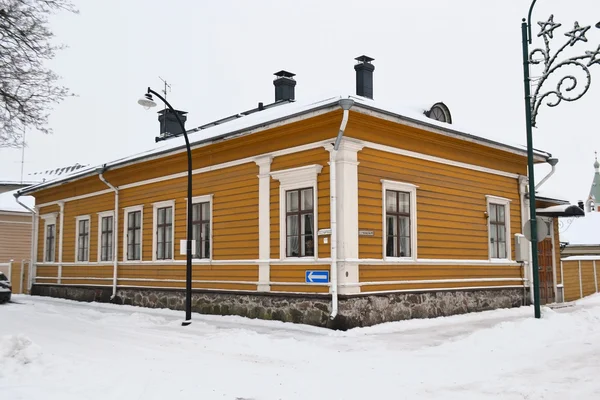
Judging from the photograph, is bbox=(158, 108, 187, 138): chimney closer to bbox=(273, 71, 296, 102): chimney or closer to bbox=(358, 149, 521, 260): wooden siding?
bbox=(273, 71, 296, 102): chimney

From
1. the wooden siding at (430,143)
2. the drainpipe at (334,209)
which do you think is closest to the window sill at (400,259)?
the drainpipe at (334,209)

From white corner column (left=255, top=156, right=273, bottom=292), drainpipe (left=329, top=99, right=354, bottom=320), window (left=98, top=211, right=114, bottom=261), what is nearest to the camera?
drainpipe (left=329, top=99, right=354, bottom=320)

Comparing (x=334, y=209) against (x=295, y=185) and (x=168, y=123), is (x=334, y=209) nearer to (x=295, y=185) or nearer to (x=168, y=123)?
(x=295, y=185)

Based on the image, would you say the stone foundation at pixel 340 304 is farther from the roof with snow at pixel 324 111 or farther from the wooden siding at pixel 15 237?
the wooden siding at pixel 15 237

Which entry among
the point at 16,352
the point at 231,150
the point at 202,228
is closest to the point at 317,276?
the point at 231,150

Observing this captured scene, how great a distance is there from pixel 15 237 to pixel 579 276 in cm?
2642

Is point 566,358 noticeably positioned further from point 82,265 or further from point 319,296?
point 82,265

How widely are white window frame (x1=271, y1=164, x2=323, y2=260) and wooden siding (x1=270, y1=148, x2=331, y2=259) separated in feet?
0.26

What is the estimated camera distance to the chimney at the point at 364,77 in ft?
56.2

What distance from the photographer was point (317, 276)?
43.0 ft

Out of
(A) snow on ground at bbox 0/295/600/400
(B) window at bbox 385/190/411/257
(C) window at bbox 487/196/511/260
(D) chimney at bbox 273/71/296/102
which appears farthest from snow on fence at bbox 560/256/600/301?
(D) chimney at bbox 273/71/296/102

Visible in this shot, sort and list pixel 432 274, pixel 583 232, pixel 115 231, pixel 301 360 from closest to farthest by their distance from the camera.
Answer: pixel 301 360, pixel 432 274, pixel 115 231, pixel 583 232

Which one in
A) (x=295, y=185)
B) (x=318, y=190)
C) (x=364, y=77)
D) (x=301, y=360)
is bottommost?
(x=301, y=360)

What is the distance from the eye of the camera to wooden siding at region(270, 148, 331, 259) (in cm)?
1312
